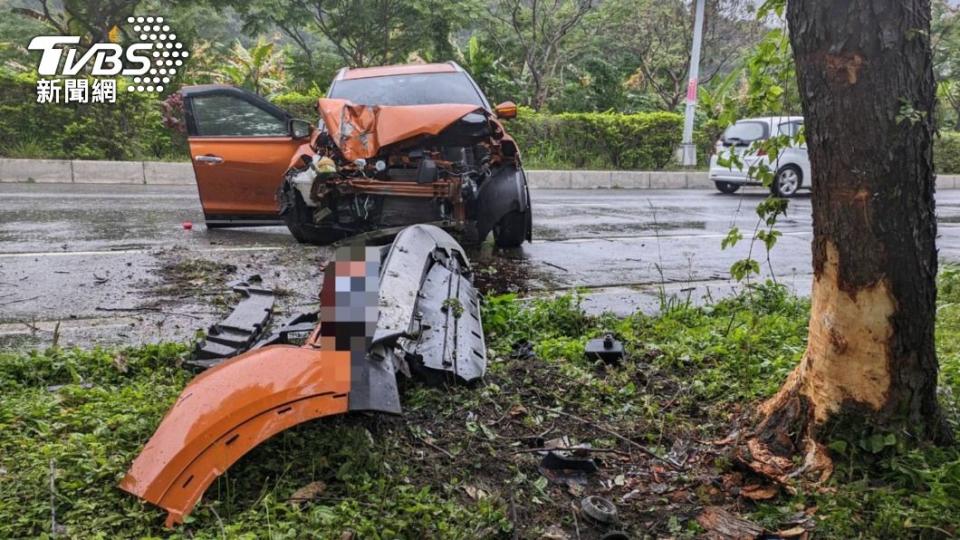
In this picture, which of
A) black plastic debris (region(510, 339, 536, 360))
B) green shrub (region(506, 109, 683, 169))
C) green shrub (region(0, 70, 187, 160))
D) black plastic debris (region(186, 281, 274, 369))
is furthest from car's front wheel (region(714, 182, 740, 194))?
black plastic debris (region(186, 281, 274, 369))

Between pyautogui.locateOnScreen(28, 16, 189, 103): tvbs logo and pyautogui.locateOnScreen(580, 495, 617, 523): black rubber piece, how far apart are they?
13.7 metres

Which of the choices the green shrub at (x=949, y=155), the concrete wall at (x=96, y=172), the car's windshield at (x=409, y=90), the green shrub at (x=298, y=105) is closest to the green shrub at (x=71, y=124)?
the concrete wall at (x=96, y=172)

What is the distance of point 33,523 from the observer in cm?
201

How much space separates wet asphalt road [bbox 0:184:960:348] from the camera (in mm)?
4578

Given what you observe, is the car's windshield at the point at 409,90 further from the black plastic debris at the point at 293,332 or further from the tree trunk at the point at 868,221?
the tree trunk at the point at 868,221

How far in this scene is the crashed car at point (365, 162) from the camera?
6035 millimetres

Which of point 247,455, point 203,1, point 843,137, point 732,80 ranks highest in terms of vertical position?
point 203,1

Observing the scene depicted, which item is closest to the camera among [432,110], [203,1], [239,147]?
[432,110]

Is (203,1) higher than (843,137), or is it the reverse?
(203,1)

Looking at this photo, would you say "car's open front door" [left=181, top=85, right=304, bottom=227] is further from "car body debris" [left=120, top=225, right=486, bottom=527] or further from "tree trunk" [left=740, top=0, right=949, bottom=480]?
"tree trunk" [left=740, top=0, right=949, bottom=480]

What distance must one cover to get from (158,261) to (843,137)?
17.5 feet

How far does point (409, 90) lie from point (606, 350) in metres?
4.41

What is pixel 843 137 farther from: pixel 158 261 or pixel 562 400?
pixel 158 261

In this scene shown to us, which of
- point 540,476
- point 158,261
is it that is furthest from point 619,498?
point 158,261
